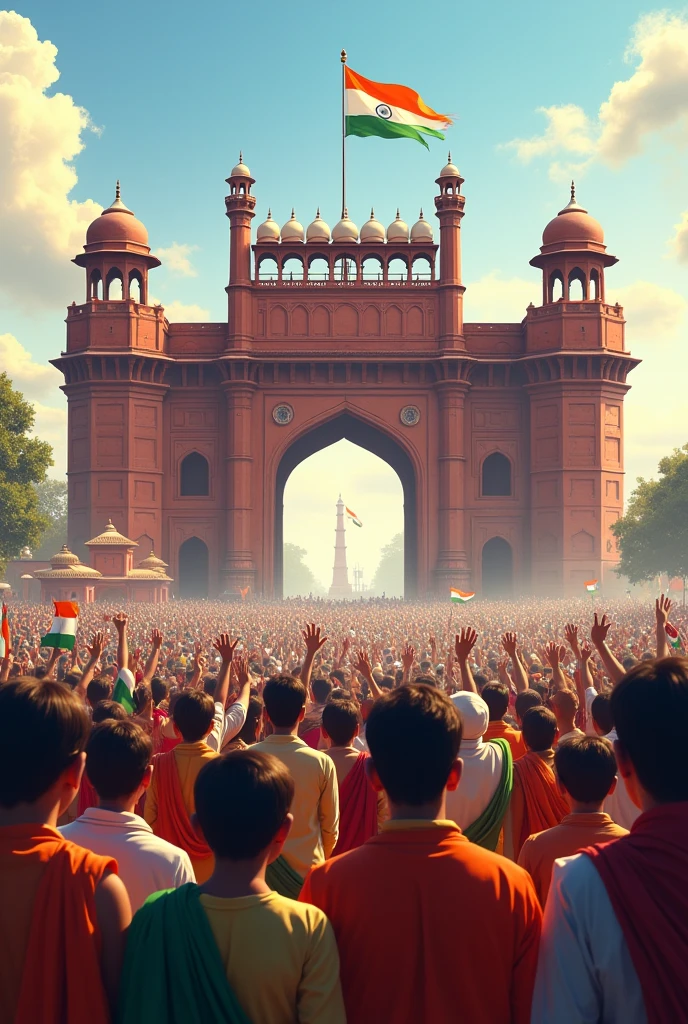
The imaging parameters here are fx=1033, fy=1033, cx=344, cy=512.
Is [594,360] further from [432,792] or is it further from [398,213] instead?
[432,792]

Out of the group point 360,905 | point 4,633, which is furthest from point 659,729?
point 4,633

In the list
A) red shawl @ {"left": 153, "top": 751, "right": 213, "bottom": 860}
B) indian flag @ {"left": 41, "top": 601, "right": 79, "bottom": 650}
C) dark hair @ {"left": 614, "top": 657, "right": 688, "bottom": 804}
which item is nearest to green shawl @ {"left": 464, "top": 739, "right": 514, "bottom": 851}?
red shawl @ {"left": 153, "top": 751, "right": 213, "bottom": 860}

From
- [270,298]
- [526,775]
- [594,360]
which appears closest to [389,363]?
[270,298]

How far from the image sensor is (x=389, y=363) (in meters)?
40.3

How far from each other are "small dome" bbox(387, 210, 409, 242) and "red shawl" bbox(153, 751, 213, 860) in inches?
1509

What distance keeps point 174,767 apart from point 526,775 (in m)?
1.47

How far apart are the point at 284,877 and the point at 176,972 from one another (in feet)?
6.13

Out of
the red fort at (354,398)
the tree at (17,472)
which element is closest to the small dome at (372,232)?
the red fort at (354,398)

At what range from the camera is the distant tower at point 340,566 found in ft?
599

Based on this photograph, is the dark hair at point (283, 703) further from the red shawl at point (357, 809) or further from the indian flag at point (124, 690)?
the indian flag at point (124, 690)

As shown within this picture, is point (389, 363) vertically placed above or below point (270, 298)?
below

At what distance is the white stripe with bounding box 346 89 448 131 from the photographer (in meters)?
37.0

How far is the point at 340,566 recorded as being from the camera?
185500mm

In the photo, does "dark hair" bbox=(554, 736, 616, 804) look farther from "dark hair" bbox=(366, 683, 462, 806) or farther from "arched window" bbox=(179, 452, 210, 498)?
"arched window" bbox=(179, 452, 210, 498)
